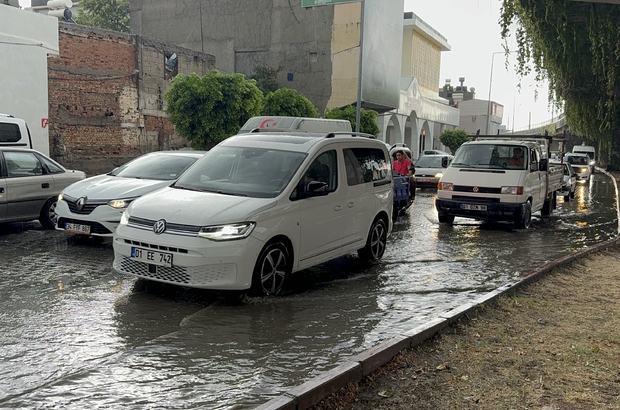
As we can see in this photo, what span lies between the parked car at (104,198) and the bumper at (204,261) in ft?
10.6

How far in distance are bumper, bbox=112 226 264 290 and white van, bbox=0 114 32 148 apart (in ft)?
23.4

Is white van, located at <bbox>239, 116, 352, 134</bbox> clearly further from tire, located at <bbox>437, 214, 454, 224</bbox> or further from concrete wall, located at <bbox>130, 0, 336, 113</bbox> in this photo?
concrete wall, located at <bbox>130, 0, 336, 113</bbox>

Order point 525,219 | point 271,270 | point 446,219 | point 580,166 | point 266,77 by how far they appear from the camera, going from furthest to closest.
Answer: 1. point 266,77
2. point 580,166
3. point 446,219
4. point 525,219
5. point 271,270

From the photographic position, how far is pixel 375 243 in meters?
9.95

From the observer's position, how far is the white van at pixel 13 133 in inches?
494

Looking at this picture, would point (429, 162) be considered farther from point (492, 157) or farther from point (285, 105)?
point (492, 157)

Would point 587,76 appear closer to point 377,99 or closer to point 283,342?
point 283,342

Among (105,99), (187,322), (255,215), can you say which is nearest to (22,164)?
(255,215)

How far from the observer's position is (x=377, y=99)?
47781 millimetres

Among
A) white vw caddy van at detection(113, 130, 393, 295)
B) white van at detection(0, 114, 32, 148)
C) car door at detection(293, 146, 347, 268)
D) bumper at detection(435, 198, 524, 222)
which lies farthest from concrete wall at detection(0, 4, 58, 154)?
car door at detection(293, 146, 347, 268)

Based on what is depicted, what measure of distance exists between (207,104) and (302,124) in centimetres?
1287

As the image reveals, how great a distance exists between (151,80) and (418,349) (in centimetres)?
2782

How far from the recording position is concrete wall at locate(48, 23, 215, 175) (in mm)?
26281

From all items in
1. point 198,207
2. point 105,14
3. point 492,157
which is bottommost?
point 198,207
